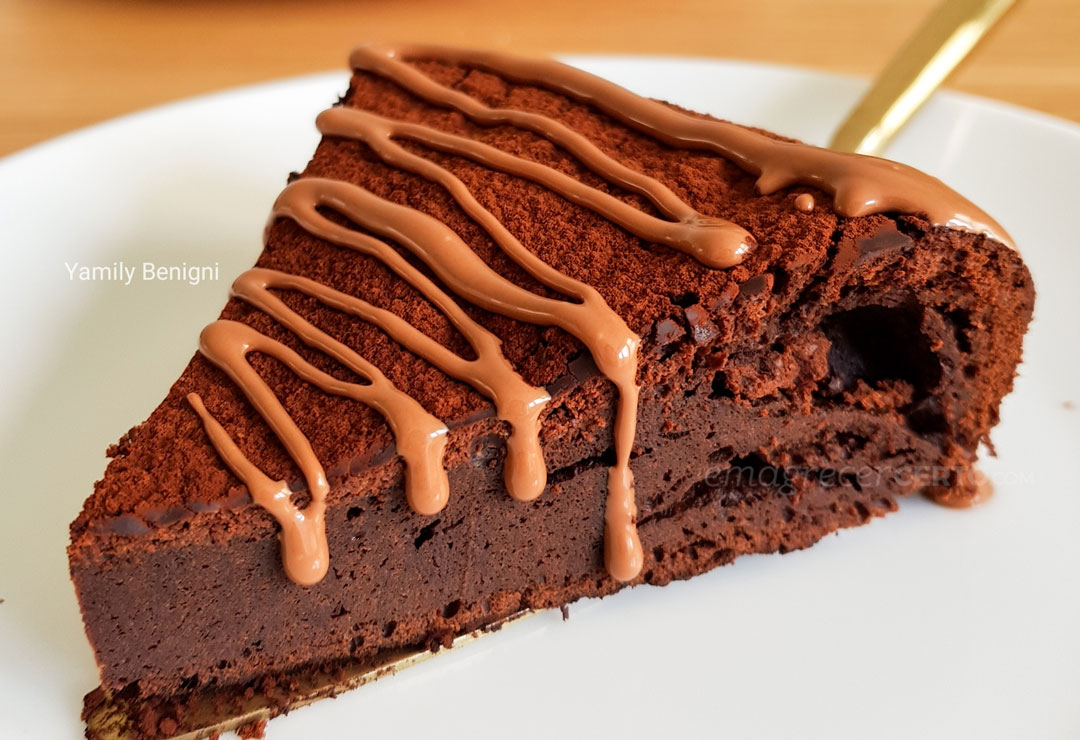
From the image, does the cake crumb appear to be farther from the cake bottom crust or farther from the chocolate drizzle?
the chocolate drizzle

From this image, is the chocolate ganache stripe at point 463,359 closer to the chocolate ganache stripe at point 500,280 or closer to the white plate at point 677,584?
the chocolate ganache stripe at point 500,280

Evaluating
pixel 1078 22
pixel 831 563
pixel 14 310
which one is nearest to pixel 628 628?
pixel 831 563

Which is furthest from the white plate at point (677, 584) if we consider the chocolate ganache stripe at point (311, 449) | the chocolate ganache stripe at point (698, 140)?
the chocolate ganache stripe at point (698, 140)

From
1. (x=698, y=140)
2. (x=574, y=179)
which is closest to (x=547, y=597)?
(x=574, y=179)

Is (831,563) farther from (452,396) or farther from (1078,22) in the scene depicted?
(1078,22)

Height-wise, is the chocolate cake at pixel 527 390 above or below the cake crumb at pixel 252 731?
above

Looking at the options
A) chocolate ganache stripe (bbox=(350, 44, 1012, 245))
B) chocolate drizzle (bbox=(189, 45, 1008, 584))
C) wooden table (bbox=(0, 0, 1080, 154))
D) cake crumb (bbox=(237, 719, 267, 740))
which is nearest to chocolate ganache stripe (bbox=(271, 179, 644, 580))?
chocolate drizzle (bbox=(189, 45, 1008, 584))

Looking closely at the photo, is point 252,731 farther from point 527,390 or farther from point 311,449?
point 527,390
